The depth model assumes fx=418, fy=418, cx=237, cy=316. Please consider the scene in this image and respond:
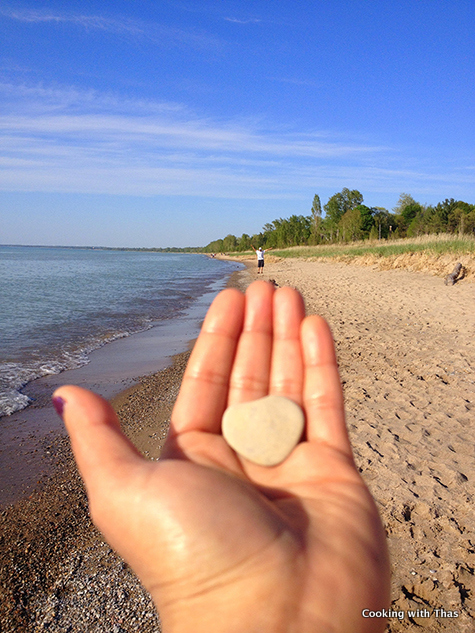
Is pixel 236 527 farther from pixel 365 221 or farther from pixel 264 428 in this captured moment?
pixel 365 221

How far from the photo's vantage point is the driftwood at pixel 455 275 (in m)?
17.9

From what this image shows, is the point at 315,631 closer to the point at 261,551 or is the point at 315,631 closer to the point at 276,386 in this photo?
the point at 261,551

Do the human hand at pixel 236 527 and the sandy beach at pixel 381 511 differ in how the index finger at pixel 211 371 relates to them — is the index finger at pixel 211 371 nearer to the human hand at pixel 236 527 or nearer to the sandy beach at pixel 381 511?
the human hand at pixel 236 527

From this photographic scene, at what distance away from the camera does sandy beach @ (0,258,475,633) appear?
2.97 metres

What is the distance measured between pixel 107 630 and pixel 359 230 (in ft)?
229

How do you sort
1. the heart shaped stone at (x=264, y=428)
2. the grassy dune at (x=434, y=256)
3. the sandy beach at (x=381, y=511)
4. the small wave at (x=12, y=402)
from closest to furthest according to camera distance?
the heart shaped stone at (x=264, y=428) < the sandy beach at (x=381, y=511) < the small wave at (x=12, y=402) < the grassy dune at (x=434, y=256)

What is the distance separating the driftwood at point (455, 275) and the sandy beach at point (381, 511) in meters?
10.5

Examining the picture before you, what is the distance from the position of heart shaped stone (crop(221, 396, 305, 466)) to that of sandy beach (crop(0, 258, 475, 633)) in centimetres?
169

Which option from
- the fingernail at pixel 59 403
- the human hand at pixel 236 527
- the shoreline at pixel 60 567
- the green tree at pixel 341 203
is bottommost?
the shoreline at pixel 60 567

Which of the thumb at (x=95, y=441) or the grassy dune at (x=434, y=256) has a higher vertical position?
the grassy dune at (x=434, y=256)

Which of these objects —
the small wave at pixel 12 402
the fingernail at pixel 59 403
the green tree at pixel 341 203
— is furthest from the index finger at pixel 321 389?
the green tree at pixel 341 203

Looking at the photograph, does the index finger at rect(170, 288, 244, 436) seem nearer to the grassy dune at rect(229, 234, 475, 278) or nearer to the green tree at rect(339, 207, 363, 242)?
the grassy dune at rect(229, 234, 475, 278)

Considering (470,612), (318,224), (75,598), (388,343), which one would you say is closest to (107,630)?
(75,598)

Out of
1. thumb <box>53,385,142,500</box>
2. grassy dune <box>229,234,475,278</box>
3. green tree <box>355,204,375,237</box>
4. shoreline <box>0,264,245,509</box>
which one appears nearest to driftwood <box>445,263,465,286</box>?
grassy dune <box>229,234,475,278</box>
